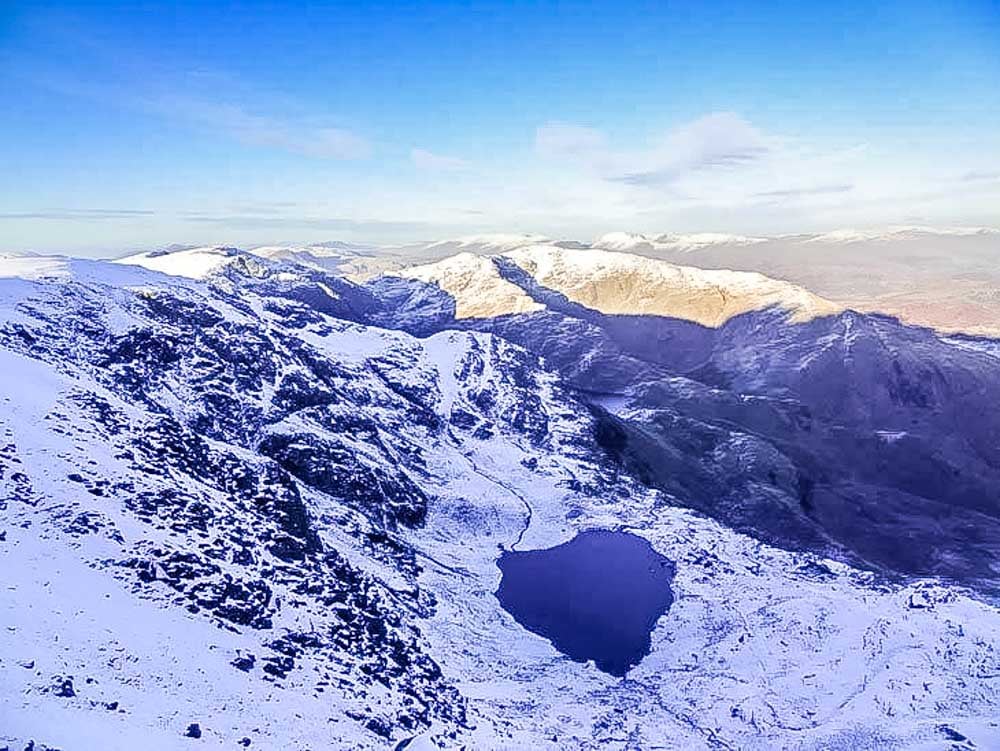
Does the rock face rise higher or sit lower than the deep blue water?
higher

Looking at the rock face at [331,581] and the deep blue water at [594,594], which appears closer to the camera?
the rock face at [331,581]

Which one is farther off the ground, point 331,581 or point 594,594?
point 331,581

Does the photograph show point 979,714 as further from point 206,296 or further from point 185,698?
point 206,296

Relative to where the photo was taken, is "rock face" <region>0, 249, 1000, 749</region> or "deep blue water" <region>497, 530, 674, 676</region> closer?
"rock face" <region>0, 249, 1000, 749</region>

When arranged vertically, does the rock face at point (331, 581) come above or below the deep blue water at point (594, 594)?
above
